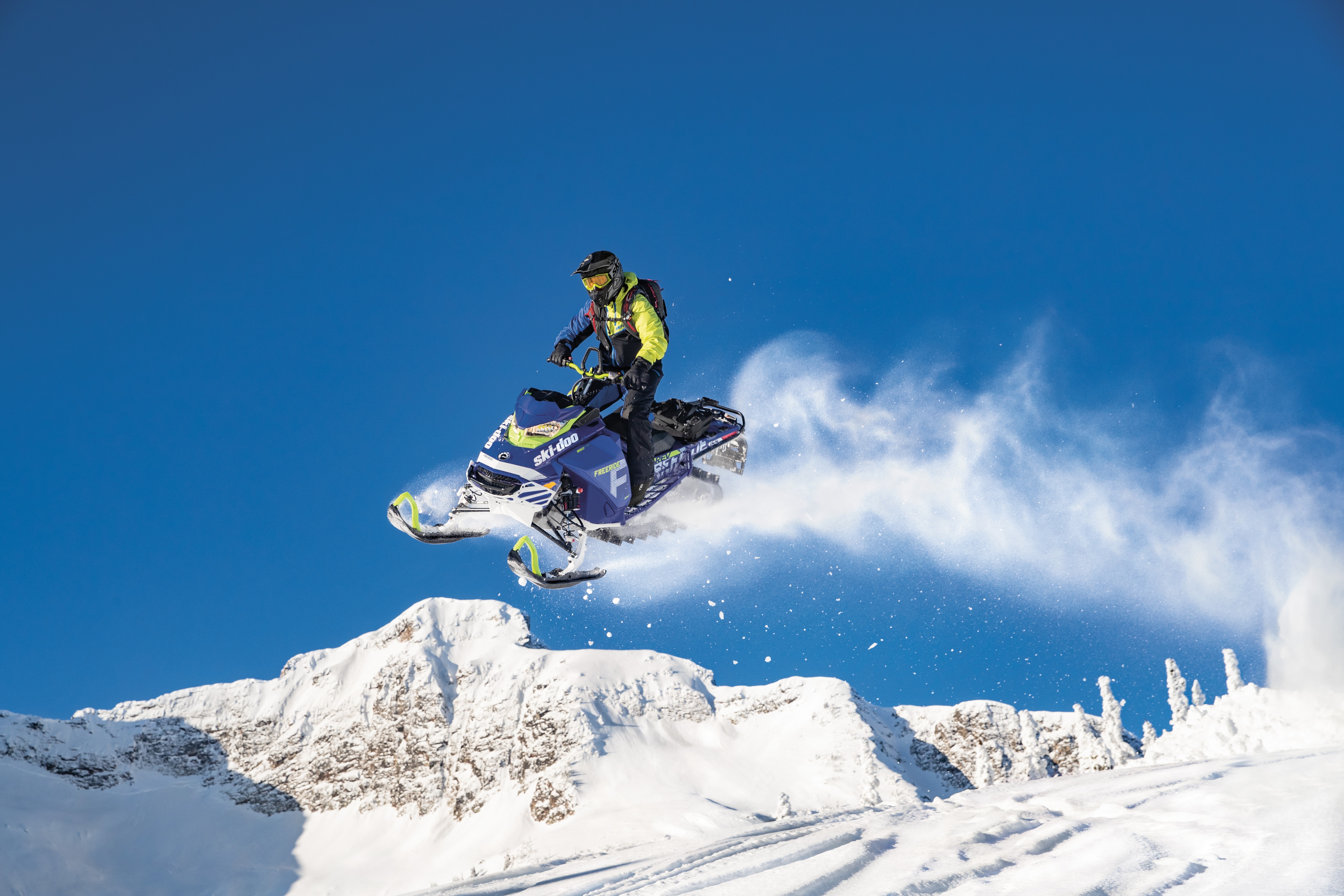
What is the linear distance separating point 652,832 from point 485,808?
157 feet

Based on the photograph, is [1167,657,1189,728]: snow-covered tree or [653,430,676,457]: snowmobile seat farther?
[1167,657,1189,728]: snow-covered tree

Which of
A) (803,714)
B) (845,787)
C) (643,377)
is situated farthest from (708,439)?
(803,714)

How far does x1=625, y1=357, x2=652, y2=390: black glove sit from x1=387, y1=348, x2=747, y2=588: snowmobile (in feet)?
1.69

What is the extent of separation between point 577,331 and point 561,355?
480 millimetres

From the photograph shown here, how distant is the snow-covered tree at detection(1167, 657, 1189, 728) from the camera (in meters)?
32.1

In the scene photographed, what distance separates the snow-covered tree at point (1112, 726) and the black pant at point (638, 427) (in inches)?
2764

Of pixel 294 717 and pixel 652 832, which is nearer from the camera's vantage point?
pixel 652 832

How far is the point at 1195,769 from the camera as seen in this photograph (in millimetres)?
7949

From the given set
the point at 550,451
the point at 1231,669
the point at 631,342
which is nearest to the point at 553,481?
the point at 550,451

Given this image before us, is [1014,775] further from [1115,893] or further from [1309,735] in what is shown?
[1115,893]

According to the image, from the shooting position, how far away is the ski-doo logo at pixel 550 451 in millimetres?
9375

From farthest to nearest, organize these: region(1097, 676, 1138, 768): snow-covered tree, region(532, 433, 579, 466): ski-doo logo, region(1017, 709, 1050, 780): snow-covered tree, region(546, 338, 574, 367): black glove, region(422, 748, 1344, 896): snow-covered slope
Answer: region(1017, 709, 1050, 780): snow-covered tree → region(1097, 676, 1138, 768): snow-covered tree → region(546, 338, 574, 367): black glove → region(532, 433, 579, 466): ski-doo logo → region(422, 748, 1344, 896): snow-covered slope

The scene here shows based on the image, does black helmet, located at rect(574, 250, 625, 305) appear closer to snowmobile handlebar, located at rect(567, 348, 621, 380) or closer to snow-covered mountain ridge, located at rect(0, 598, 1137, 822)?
snowmobile handlebar, located at rect(567, 348, 621, 380)

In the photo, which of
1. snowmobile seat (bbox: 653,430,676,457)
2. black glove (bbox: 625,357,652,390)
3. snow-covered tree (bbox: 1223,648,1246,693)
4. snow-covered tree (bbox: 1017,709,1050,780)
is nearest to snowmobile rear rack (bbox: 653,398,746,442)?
snowmobile seat (bbox: 653,430,676,457)
